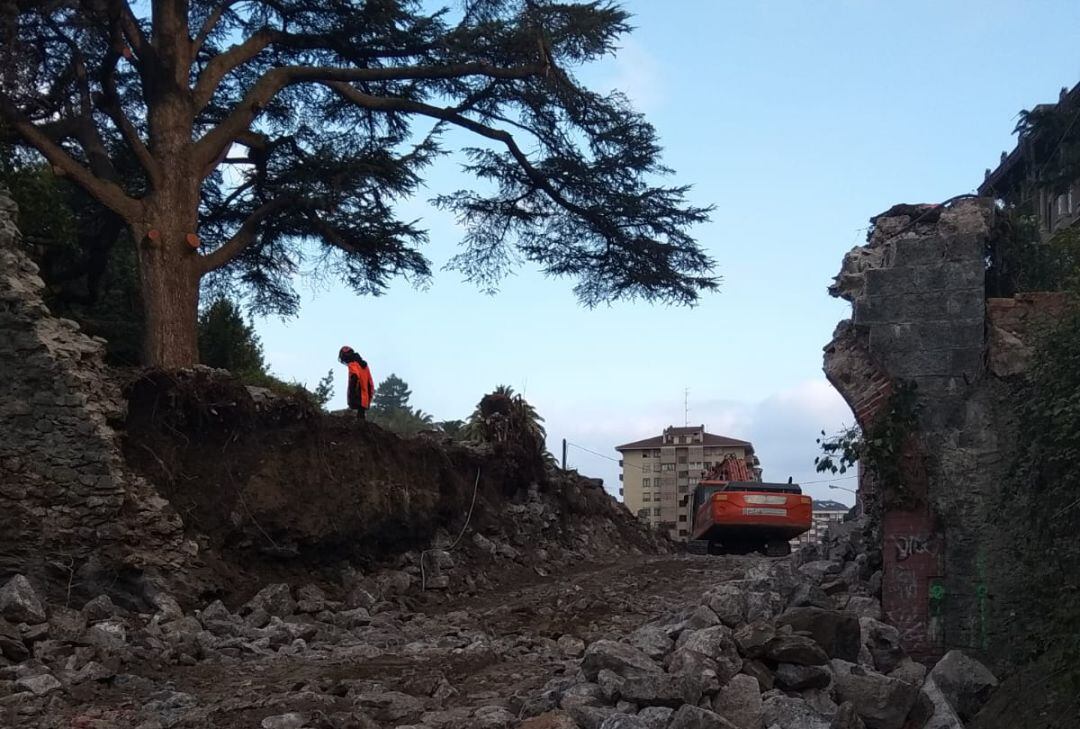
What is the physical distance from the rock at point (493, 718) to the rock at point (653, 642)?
45.4 inches

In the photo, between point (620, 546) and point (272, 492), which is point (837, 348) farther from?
point (620, 546)

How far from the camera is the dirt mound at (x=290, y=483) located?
35.7 feet

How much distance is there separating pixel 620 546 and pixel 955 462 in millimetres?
11786

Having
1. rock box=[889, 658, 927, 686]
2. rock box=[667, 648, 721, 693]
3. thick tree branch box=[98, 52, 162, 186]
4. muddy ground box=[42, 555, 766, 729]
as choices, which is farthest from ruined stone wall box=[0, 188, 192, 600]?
rock box=[889, 658, 927, 686]

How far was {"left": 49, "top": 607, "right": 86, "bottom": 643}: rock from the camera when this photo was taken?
845 cm

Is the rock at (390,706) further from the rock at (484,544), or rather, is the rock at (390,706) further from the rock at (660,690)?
the rock at (484,544)

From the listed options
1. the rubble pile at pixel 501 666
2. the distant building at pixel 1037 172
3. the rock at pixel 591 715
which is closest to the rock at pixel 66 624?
the rubble pile at pixel 501 666

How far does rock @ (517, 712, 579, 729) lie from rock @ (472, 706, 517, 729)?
0.41 feet

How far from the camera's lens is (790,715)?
677 centimetres

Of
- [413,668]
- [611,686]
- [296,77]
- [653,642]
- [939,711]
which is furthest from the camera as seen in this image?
[296,77]

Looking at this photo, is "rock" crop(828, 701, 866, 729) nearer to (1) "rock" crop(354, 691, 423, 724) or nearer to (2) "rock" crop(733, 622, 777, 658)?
(2) "rock" crop(733, 622, 777, 658)

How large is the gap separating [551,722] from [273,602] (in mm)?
5190

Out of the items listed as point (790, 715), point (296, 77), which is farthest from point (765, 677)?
point (296, 77)

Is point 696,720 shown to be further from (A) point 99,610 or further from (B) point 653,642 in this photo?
(A) point 99,610
